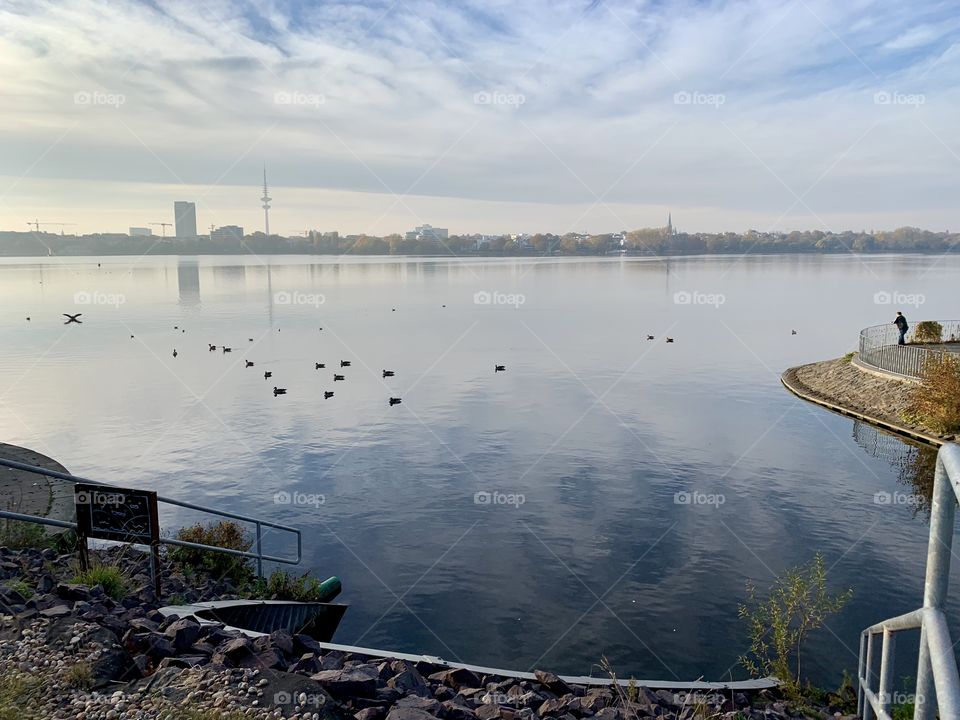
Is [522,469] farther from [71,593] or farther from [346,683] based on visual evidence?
[346,683]

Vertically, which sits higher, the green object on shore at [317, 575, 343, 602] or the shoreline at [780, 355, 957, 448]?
the shoreline at [780, 355, 957, 448]

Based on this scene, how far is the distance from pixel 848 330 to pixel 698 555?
61.4m

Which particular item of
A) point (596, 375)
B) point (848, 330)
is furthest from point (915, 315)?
point (596, 375)

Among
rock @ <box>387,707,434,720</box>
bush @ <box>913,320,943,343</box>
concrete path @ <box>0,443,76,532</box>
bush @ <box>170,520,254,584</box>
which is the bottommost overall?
bush @ <box>170,520,254,584</box>

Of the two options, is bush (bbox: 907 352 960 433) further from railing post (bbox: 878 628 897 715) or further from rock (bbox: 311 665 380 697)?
rock (bbox: 311 665 380 697)

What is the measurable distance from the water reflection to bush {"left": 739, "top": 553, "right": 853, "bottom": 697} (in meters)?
8.64

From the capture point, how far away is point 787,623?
12227mm

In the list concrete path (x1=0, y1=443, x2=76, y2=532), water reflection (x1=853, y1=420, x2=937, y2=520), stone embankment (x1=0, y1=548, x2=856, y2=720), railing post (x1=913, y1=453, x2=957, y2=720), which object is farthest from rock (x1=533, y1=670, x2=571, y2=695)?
water reflection (x1=853, y1=420, x2=937, y2=520)

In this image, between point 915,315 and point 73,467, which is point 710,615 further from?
point 915,315

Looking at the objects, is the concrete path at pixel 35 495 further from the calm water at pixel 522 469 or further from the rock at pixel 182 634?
the rock at pixel 182 634

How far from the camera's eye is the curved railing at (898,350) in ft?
125

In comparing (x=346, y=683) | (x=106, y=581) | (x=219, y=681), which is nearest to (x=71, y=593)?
(x=106, y=581)

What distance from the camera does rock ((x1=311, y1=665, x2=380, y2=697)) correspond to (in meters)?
7.38

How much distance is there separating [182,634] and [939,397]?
35430 millimetres
